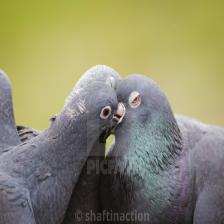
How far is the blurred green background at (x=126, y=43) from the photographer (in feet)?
10.8

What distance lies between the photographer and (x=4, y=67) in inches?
134

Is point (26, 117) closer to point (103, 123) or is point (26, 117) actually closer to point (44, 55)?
point (44, 55)

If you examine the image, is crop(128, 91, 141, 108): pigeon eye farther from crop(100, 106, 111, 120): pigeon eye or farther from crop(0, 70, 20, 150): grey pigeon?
crop(0, 70, 20, 150): grey pigeon

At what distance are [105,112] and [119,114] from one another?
9 cm

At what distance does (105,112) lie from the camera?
4.02 feet

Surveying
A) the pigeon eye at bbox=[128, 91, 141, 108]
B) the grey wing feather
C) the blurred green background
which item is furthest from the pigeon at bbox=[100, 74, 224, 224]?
the blurred green background

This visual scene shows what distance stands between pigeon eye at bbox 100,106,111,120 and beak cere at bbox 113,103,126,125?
0.06m

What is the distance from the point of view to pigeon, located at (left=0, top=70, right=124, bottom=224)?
3.93ft

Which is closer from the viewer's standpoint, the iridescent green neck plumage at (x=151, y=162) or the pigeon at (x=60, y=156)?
the pigeon at (x=60, y=156)

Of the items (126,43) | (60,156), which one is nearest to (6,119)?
(60,156)

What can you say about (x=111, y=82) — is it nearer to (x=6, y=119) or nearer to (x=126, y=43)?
(x=6, y=119)

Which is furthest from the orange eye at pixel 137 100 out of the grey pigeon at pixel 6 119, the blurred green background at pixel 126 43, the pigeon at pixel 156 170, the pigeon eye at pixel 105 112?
the blurred green background at pixel 126 43

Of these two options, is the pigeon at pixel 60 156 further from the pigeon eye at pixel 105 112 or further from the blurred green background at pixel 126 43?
the blurred green background at pixel 126 43

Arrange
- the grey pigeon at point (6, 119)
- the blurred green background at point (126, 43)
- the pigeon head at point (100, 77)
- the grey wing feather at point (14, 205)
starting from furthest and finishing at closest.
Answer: the blurred green background at point (126, 43) → the grey pigeon at point (6, 119) → the pigeon head at point (100, 77) → the grey wing feather at point (14, 205)
